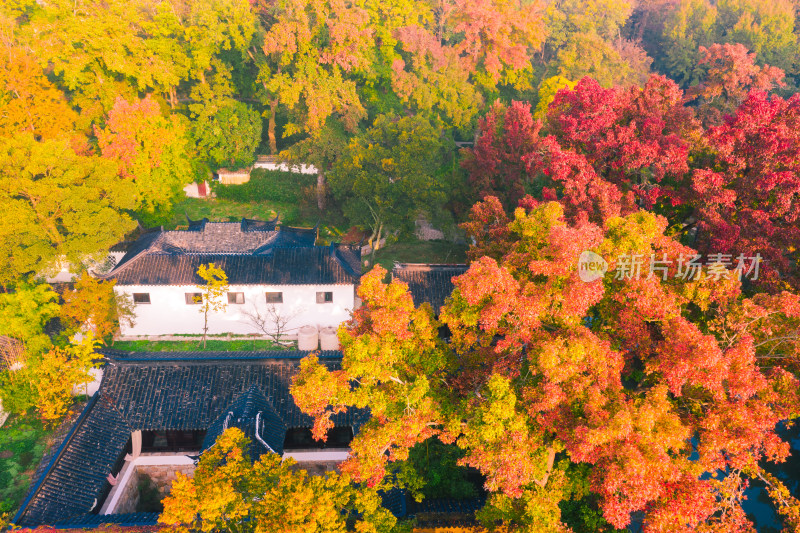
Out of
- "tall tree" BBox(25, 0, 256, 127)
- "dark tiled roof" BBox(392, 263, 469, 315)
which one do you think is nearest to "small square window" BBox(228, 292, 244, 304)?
"dark tiled roof" BBox(392, 263, 469, 315)

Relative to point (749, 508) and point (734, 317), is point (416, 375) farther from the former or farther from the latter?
point (749, 508)

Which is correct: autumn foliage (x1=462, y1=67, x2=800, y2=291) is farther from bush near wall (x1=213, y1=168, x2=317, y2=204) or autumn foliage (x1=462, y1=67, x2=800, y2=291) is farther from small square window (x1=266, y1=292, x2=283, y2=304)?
bush near wall (x1=213, y1=168, x2=317, y2=204)

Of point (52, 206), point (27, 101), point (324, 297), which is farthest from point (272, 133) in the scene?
point (324, 297)

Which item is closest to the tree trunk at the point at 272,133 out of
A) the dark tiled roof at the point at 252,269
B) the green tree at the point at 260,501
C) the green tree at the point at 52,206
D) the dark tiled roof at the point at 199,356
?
the green tree at the point at 52,206

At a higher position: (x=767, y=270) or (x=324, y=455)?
(x=767, y=270)

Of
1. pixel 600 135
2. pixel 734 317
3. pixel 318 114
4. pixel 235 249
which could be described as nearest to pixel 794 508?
pixel 734 317

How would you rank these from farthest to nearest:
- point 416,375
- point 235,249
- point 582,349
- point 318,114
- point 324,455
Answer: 1. point 318,114
2. point 235,249
3. point 324,455
4. point 416,375
5. point 582,349

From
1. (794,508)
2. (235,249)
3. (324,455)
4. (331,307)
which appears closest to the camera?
(794,508)

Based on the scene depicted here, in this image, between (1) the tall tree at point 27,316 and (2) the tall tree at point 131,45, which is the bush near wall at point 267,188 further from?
(1) the tall tree at point 27,316
